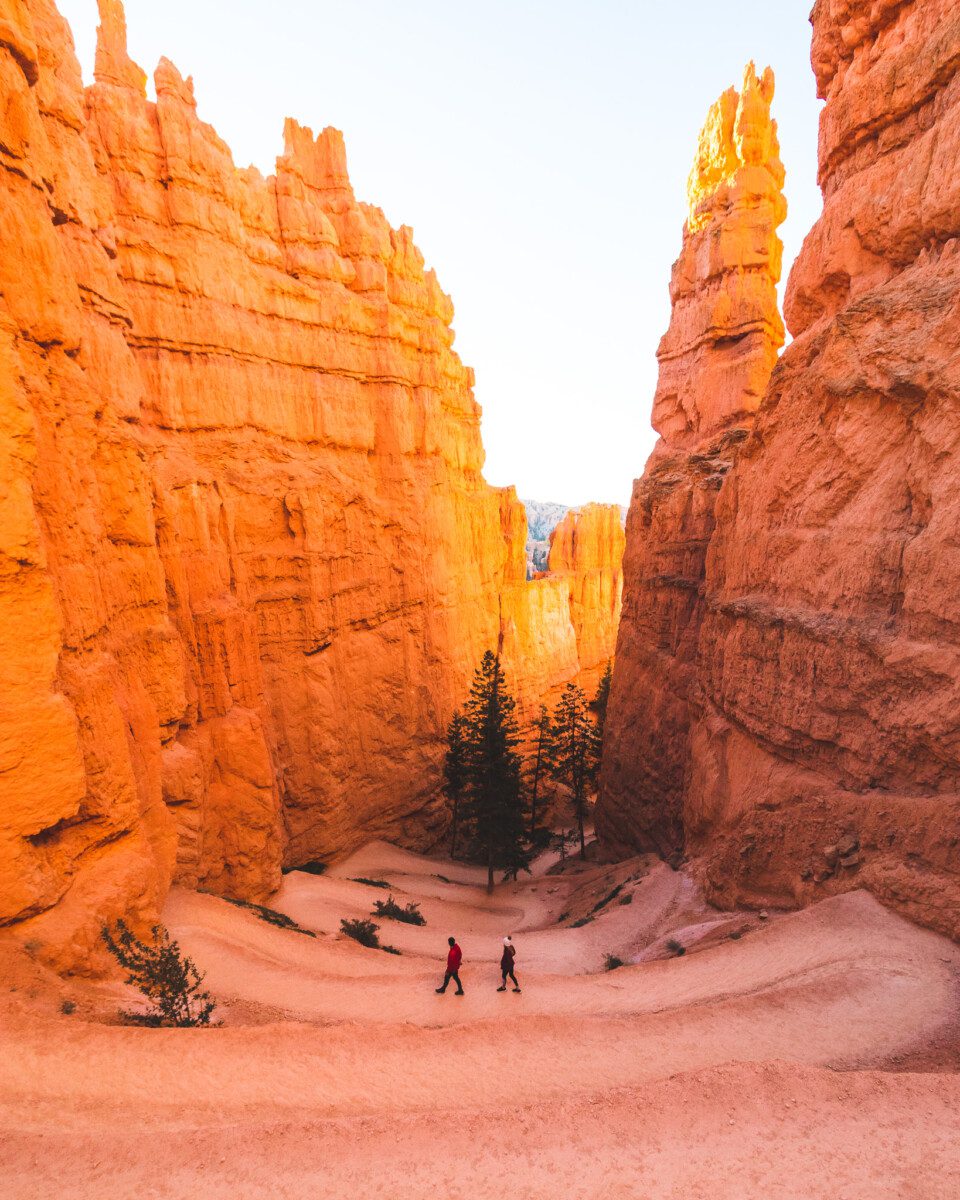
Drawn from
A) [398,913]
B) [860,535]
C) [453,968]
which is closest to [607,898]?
[398,913]

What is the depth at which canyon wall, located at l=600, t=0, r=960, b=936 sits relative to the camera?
452 inches

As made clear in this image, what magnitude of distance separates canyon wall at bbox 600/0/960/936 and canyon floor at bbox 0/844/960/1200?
166cm

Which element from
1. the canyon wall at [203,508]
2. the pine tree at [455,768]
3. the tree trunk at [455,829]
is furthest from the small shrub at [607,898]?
the tree trunk at [455,829]

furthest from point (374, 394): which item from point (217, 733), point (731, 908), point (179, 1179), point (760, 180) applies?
point (179, 1179)

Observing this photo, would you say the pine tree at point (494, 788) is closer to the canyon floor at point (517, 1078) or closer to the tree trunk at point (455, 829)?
the tree trunk at point (455, 829)

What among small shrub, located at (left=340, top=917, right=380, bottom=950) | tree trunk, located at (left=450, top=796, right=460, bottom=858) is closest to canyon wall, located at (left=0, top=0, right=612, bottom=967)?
tree trunk, located at (left=450, top=796, right=460, bottom=858)

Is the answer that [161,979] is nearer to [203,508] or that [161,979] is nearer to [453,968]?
[453,968]

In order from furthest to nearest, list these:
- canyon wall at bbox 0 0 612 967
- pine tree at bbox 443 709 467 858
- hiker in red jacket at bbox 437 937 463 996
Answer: pine tree at bbox 443 709 467 858, hiker in red jacket at bbox 437 937 463 996, canyon wall at bbox 0 0 612 967

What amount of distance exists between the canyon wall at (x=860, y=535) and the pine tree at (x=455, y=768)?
14.1 metres

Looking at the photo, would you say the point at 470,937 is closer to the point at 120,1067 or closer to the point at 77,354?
the point at 120,1067

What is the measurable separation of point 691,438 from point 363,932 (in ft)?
79.0

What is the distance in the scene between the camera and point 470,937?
65.1ft

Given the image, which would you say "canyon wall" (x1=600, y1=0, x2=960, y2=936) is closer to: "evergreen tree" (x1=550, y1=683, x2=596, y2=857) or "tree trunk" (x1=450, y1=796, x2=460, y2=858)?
"tree trunk" (x1=450, y1=796, x2=460, y2=858)

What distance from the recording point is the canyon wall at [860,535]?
11.5 m
